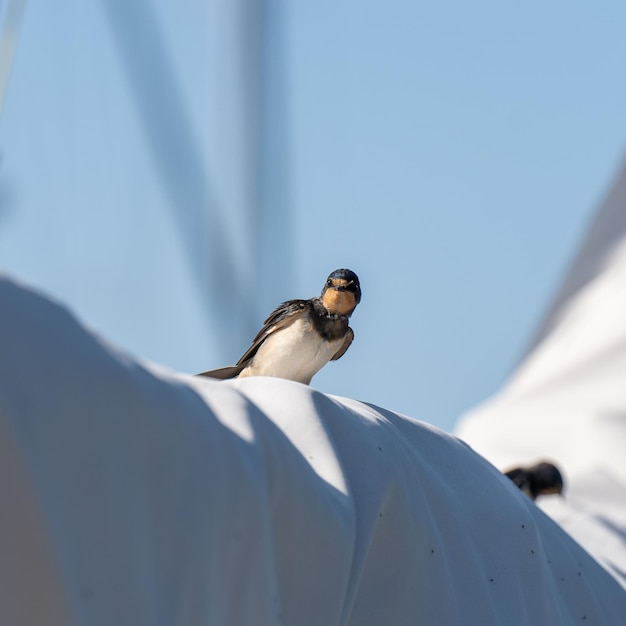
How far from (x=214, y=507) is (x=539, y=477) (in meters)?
2.27

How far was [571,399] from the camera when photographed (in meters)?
3.61

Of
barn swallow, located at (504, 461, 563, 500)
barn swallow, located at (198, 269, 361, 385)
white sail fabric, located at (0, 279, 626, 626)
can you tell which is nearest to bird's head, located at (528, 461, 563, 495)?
barn swallow, located at (504, 461, 563, 500)

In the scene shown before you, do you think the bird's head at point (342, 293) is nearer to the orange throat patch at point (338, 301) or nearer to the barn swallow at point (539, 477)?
the orange throat patch at point (338, 301)

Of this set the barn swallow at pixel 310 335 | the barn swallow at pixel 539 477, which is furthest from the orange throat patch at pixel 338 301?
the barn swallow at pixel 539 477

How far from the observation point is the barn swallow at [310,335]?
204 centimetres

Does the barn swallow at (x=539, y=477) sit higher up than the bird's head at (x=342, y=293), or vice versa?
the bird's head at (x=342, y=293)

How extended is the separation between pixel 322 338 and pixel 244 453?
0.99 metres

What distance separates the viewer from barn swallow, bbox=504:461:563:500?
10.1ft

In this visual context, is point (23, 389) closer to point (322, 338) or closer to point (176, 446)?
point (176, 446)

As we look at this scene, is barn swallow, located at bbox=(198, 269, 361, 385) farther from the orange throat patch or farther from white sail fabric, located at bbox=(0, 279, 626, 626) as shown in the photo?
white sail fabric, located at bbox=(0, 279, 626, 626)

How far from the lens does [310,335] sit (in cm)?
204

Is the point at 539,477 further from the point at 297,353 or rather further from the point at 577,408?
the point at 297,353

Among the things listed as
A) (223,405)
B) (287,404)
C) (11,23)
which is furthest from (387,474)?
(11,23)

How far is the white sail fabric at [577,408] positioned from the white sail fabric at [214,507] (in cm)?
139
